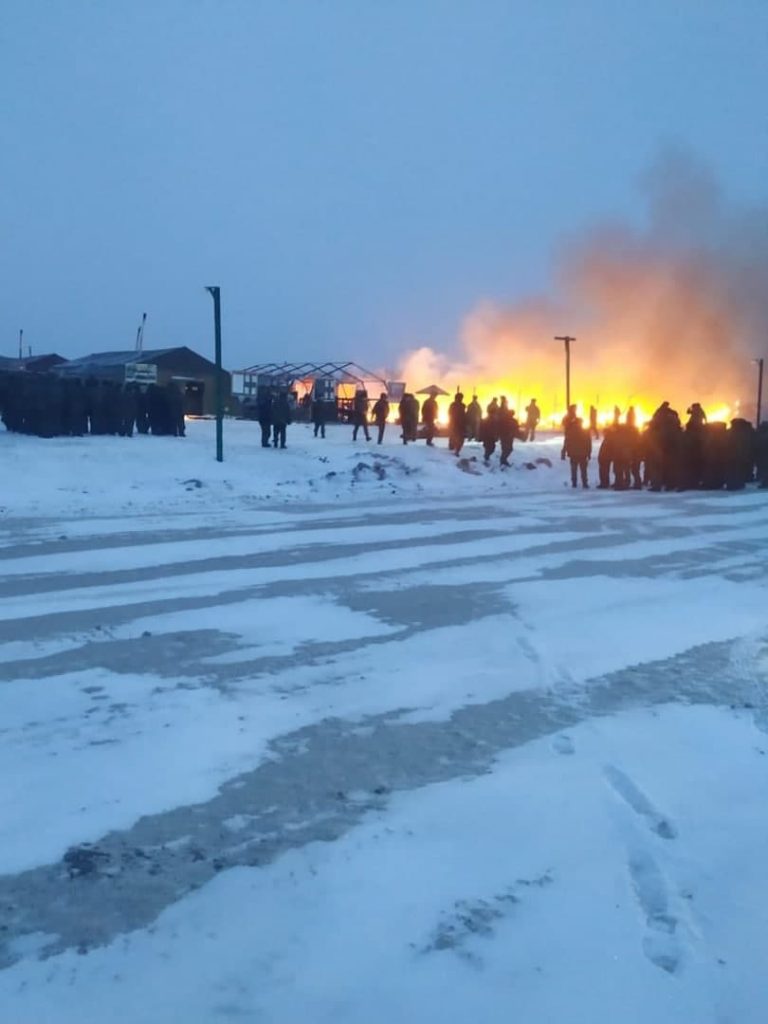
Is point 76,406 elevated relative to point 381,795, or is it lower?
elevated

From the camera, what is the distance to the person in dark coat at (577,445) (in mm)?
20734

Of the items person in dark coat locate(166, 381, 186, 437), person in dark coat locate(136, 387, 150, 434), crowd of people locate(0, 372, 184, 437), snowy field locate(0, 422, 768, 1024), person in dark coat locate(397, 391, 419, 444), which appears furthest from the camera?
person in dark coat locate(397, 391, 419, 444)

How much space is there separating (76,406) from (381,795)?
19473 millimetres

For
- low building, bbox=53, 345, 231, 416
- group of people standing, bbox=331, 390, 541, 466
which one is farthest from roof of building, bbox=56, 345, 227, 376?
group of people standing, bbox=331, 390, 541, 466

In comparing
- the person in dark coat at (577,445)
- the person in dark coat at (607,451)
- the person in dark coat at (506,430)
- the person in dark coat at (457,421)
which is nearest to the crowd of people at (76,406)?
the person in dark coat at (457,421)

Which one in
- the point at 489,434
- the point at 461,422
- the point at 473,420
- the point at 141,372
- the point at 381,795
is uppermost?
the point at 141,372

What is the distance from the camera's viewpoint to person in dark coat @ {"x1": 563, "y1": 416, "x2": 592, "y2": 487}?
20.7 metres

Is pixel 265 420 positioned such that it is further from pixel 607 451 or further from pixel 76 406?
pixel 607 451

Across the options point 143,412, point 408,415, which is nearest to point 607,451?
point 408,415

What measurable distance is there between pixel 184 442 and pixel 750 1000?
2097cm

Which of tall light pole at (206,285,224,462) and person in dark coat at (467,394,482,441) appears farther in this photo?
person in dark coat at (467,394,482,441)

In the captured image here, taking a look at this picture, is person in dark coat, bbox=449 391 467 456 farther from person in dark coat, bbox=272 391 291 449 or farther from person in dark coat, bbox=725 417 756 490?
person in dark coat, bbox=725 417 756 490

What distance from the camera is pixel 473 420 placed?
85.6ft

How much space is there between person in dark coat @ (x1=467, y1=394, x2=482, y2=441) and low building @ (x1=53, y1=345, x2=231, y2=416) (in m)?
14.8
